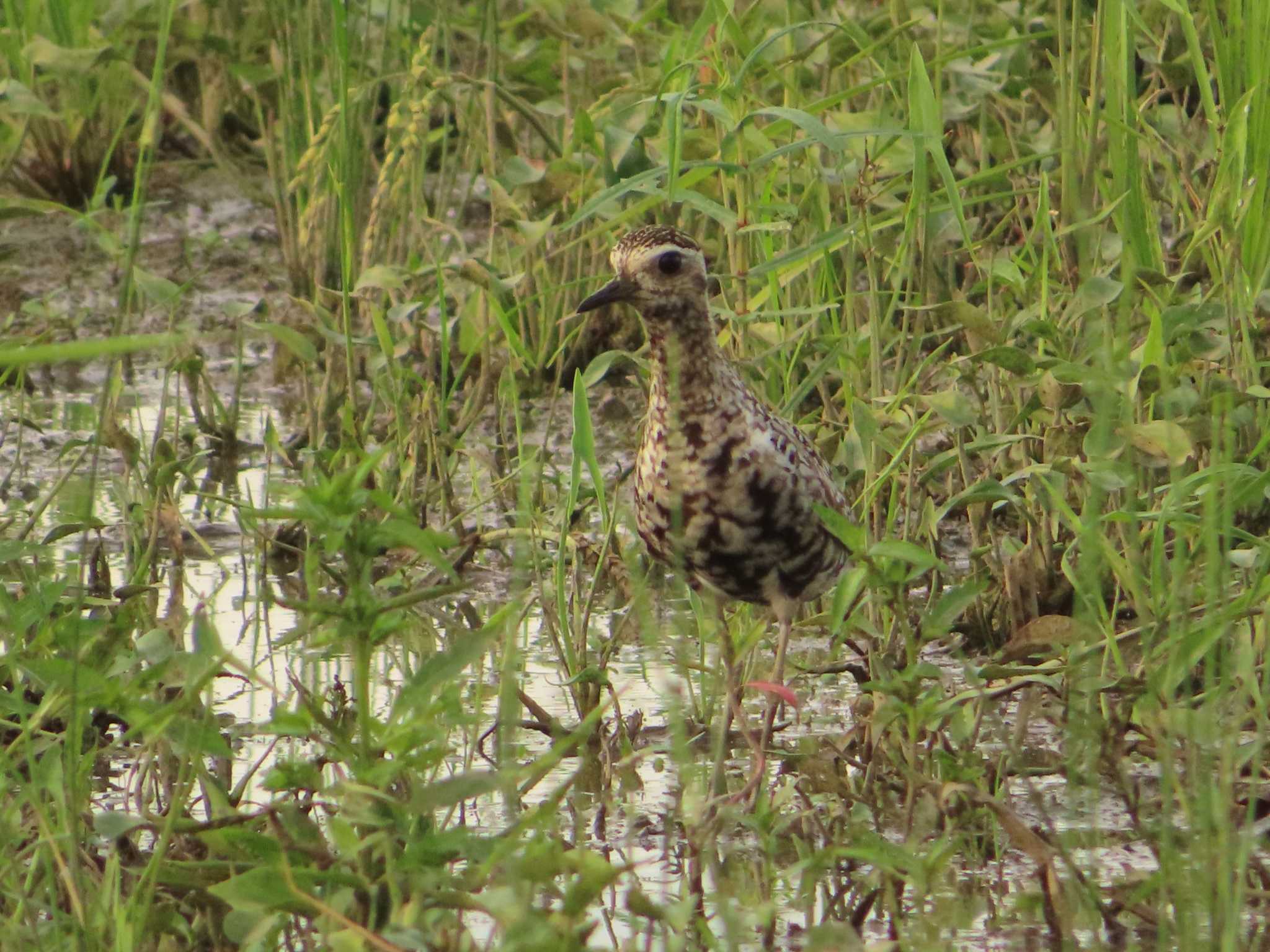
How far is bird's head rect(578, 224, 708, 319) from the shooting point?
3980 mm

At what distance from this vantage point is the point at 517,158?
16.2ft

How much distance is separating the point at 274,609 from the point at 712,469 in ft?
4.47

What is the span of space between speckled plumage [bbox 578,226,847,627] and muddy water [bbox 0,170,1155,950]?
0.67 ft

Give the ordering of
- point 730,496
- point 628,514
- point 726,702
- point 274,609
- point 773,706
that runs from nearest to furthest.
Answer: point 773,706
point 730,496
point 726,702
point 274,609
point 628,514

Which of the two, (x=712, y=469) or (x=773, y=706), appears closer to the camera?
(x=773, y=706)

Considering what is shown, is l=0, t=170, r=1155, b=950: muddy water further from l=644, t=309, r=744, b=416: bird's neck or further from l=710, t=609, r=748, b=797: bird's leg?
l=644, t=309, r=744, b=416: bird's neck

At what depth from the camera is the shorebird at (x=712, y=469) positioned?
151 inches

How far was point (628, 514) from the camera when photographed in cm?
507

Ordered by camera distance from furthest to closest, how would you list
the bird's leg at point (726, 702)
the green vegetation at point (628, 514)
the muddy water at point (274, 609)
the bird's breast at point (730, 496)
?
the bird's breast at point (730, 496), the bird's leg at point (726, 702), the muddy water at point (274, 609), the green vegetation at point (628, 514)

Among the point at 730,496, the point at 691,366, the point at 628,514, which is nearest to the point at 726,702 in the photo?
the point at 730,496

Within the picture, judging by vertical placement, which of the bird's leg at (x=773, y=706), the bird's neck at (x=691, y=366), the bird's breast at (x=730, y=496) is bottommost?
the bird's leg at (x=773, y=706)

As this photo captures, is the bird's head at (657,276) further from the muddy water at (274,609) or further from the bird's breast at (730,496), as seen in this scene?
the muddy water at (274,609)

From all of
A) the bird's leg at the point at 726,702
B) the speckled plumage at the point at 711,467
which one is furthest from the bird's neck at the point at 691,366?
the bird's leg at the point at 726,702

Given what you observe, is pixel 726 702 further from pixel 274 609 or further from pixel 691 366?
pixel 274 609
